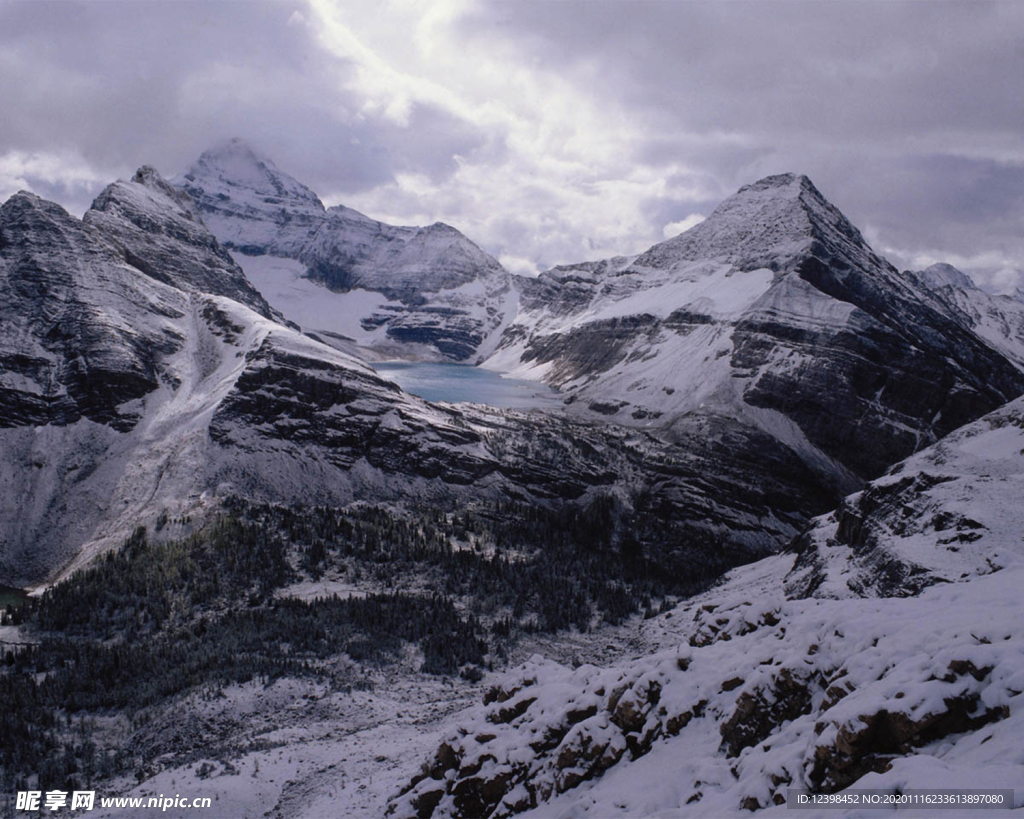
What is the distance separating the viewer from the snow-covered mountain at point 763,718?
690 inches

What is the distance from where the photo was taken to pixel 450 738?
32438 millimetres

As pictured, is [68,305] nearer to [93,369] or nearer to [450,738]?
[93,369]

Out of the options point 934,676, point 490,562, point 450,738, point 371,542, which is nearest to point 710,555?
point 490,562

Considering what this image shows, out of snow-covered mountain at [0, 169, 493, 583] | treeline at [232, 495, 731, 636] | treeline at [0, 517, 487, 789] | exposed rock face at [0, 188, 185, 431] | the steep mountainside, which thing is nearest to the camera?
treeline at [0, 517, 487, 789]

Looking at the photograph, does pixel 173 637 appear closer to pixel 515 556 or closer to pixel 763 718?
pixel 515 556

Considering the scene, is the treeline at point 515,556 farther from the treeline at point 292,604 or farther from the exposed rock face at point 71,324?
the exposed rock face at point 71,324

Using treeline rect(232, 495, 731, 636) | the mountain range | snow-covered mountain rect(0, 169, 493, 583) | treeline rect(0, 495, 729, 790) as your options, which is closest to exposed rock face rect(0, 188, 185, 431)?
snow-covered mountain rect(0, 169, 493, 583)

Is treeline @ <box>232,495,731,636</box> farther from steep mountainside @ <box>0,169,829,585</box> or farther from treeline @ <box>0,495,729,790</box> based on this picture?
steep mountainside @ <box>0,169,829,585</box>

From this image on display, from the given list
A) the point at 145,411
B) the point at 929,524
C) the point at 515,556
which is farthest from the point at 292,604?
the point at 145,411

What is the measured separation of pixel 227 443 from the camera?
427ft

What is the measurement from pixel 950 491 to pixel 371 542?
260ft

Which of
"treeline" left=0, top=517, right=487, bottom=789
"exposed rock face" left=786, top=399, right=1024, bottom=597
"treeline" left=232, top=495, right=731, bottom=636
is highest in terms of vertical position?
"exposed rock face" left=786, top=399, right=1024, bottom=597

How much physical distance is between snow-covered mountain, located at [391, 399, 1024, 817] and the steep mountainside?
95.0m

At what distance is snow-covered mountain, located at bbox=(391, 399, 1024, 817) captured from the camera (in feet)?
57.5
